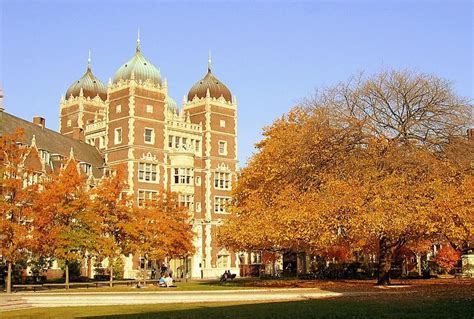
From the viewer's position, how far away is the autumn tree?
155ft

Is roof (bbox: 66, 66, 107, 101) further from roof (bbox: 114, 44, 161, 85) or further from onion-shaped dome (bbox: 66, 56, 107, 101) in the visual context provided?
roof (bbox: 114, 44, 161, 85)

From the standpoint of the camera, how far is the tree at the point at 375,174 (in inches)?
1347

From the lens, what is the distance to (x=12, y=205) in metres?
37.7

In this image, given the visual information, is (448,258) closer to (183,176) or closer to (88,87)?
(183,176)

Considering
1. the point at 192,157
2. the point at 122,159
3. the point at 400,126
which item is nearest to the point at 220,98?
the point at 192,157

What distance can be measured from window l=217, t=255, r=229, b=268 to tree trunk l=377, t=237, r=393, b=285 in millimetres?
35988

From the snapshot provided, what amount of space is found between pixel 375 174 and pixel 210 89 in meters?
45.4

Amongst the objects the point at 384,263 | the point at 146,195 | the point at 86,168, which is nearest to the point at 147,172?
the point at 146,195

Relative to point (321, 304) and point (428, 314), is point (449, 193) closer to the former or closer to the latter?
point (321, 304)

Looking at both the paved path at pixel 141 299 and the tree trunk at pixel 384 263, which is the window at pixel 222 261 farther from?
the paved path at pixel 141 299

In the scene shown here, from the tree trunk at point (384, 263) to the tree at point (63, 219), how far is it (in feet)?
61.9

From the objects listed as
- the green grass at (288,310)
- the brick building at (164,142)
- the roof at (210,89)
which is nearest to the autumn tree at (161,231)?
the brick building at (164,142)

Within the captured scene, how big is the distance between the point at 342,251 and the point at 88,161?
96.2 feet

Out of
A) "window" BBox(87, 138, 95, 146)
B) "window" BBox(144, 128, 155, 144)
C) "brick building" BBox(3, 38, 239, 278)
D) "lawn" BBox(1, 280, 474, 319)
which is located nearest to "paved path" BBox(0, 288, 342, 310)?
"lawn" BBox(1, 280, 474, 319)
